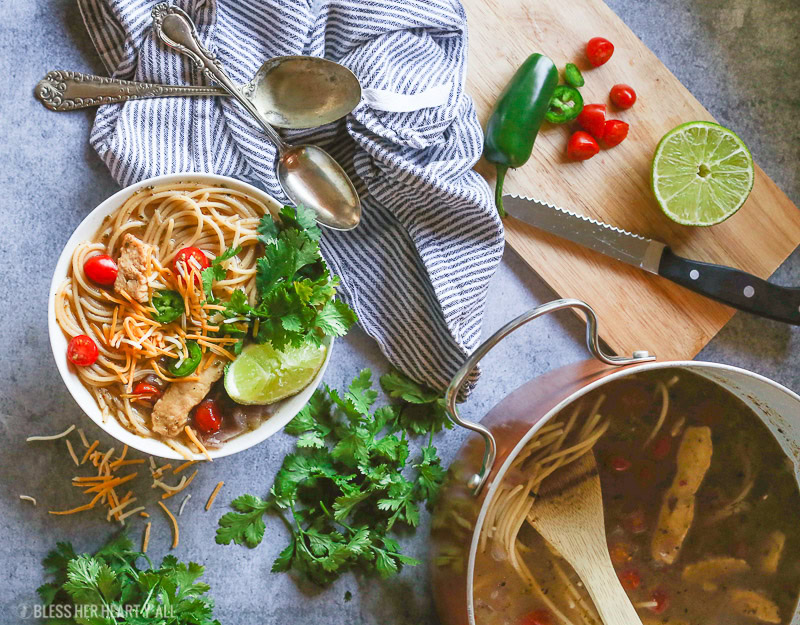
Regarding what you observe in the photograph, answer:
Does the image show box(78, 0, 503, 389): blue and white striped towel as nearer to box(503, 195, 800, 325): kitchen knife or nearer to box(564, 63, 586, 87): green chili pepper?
box(503, 195, 800, 325): kitchen knife

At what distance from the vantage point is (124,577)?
2.12 metres

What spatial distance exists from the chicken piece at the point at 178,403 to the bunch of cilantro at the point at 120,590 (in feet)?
1.43

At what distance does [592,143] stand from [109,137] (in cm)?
152

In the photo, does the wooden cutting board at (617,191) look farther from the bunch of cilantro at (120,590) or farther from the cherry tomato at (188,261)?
the bunch of cilantro at (120,590)

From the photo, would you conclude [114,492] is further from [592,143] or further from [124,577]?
[592,143]

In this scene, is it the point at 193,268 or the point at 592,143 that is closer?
the point at 193,268

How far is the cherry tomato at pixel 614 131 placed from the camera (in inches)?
91.0

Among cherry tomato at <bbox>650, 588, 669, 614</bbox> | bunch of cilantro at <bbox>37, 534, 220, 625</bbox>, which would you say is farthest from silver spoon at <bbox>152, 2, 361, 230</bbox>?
cherry tomato at <bbox>650, 588, 669, 614</bbox>

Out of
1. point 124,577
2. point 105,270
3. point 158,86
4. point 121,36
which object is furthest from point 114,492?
point 121,36

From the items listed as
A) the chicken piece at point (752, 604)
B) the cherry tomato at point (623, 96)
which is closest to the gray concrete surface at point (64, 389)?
the cherry tomato at point (623, 96)

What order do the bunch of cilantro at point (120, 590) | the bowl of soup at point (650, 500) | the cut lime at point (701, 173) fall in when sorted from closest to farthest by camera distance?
the bowl of soup at point (650, 500)
the bunch of cilantro at point (120, 590)
the cut lime at point (701, 173)

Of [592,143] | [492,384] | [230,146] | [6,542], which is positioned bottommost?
[6,542]

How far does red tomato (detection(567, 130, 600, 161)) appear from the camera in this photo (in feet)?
7.53

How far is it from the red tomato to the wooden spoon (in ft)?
3.31
